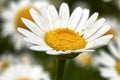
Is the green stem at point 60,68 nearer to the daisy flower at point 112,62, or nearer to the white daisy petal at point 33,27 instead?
the white daisy petal at point 33,27

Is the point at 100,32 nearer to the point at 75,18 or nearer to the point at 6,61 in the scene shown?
the point at 75,18

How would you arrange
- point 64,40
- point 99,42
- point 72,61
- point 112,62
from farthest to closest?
point 72,61 < point 112,62 < point 64,40 < point 99,42

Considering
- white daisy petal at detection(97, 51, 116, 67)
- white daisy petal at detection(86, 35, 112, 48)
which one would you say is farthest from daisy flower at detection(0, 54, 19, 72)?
white daisy petal at detection(86, 35, 112, 48)

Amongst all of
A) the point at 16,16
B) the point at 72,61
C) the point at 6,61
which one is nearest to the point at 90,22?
the point at 6,61

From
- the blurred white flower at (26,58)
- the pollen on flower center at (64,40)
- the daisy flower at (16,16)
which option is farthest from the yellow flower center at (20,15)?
the pollen on flower center at (64,40)

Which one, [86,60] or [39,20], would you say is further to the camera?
[86,60]

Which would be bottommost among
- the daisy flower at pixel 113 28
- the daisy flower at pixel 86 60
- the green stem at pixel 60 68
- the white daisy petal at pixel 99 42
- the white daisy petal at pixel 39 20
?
the green stem at pixel 60 68

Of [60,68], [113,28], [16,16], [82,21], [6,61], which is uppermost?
[16,16]
